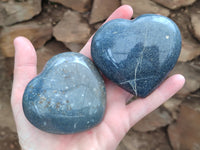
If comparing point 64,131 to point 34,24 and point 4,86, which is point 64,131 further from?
point 4,86

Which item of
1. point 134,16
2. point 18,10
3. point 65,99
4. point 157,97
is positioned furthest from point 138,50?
point 18,10

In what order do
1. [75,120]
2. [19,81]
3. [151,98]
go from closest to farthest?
[75,120]
[151,98]
[19,81]

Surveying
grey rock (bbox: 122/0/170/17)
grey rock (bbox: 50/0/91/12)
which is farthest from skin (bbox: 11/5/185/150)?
grey rock (bbox: 50/0/91/12)

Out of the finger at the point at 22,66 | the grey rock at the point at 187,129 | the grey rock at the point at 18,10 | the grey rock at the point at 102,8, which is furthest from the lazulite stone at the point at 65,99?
the grey rock at the point at 187,129

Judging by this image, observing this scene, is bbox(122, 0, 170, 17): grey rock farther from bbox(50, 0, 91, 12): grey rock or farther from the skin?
the skin

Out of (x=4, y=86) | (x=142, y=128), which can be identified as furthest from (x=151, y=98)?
(x=4, y=86)
